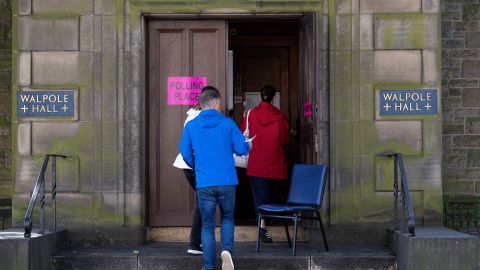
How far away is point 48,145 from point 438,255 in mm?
4388

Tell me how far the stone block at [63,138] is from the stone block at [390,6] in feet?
11.3

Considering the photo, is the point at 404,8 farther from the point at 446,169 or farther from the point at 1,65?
the point at 1,65

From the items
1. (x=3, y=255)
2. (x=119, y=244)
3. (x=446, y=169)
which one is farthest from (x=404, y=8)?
(x=3, y=255)

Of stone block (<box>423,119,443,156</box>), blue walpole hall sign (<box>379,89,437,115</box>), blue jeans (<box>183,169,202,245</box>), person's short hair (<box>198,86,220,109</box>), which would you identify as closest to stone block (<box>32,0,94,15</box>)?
person's short hair (<box>198,86,220,109</box>)

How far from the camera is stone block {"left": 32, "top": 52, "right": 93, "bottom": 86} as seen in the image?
781 cm

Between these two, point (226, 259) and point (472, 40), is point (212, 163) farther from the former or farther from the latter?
point (472, 40)

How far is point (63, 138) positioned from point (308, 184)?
9.27 ft

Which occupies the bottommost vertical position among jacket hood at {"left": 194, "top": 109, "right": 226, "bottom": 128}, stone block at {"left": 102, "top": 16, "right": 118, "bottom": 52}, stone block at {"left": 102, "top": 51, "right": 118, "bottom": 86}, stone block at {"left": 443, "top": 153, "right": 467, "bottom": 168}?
stone block at {"left": 443, "top": 153, "right": 467, "bottom": 168}

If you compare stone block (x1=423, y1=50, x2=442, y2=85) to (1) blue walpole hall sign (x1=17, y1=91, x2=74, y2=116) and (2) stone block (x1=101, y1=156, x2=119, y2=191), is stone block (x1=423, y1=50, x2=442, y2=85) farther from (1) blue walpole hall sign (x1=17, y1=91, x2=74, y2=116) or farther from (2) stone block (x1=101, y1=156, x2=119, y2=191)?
(1) blue walpole hall sign (x1=17, y1=91, x2=74, y2=116)

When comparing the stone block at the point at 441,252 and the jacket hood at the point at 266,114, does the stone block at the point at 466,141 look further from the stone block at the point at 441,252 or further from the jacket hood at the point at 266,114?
the stone block at the point at 441,252

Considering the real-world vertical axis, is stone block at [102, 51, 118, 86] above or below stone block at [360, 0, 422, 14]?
below

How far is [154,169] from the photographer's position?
8.12 meters

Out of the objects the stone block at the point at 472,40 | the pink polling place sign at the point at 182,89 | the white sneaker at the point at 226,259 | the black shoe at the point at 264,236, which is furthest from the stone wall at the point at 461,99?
the white sneaker at the point at 226,259

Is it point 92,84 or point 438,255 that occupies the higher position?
point 92,84
